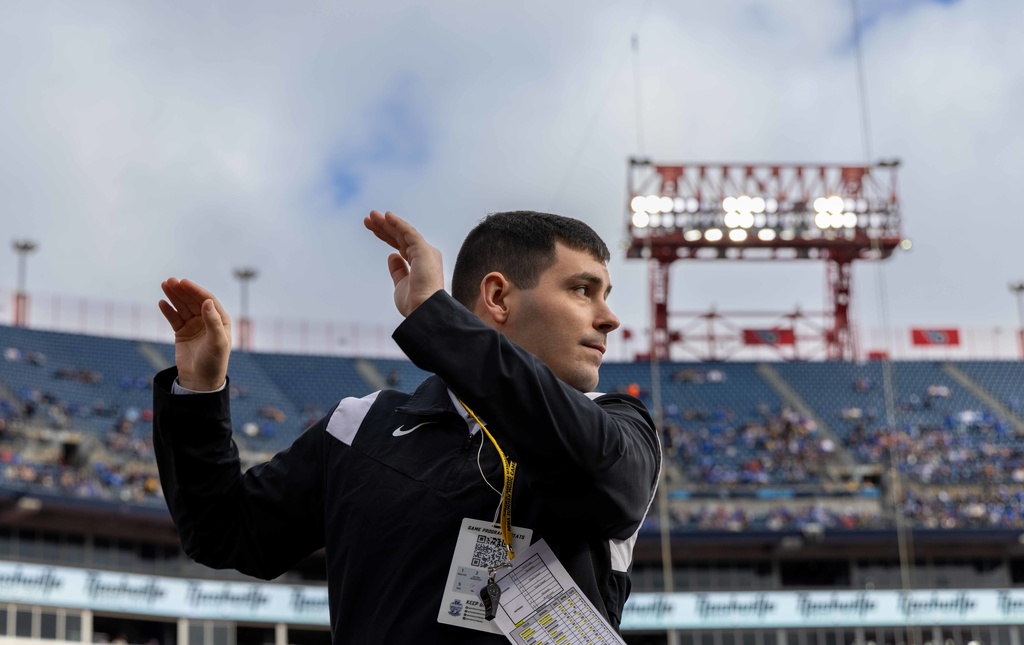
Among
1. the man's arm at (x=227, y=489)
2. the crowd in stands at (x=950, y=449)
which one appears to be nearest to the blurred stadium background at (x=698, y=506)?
the crowd in stands at (x=950, y=449)

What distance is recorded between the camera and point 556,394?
7.30 ft

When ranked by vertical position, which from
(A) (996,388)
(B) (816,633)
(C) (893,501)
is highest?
(A) (996,388)

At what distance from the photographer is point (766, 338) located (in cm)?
4469

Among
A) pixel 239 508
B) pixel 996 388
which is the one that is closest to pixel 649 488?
pixel 239 508

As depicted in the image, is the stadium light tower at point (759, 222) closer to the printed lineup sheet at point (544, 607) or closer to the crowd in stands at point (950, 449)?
the crowd in stands at point (950, 449)

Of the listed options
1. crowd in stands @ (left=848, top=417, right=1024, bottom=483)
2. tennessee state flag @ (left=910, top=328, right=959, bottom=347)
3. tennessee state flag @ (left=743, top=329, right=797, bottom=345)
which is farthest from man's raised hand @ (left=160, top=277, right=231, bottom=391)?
tennessee state flag @ (left=910, top=328, right=959, bottom=347)

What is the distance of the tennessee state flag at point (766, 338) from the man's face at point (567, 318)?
4269cm

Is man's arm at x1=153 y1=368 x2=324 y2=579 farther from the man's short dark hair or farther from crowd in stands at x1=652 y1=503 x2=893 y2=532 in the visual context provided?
crowd in stands at x1=652 y1=503 x2=893 y2=532

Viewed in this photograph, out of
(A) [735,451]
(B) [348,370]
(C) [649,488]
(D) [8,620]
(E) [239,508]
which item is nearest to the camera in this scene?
(C) [649,488]

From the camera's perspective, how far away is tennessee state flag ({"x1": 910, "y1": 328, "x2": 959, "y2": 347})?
4700 centimetres

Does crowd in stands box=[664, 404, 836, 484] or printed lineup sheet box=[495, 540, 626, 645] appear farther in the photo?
crowd in stands box=[664, 404, 836, 484]

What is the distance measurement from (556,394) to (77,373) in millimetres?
36853

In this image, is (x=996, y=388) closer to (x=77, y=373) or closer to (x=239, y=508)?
(x=77, y=373)

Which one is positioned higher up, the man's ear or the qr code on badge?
the man's ear
